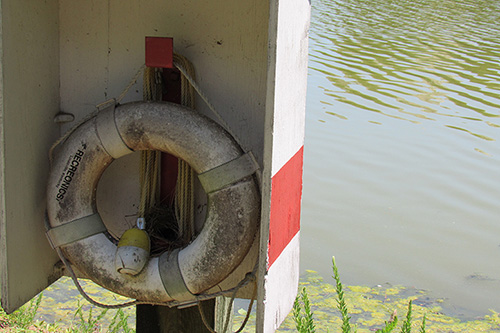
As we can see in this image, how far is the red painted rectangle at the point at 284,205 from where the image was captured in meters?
1.93

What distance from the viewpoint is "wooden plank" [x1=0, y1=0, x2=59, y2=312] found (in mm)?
2094

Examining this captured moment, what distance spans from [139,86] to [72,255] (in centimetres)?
57

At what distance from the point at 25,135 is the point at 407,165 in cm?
374

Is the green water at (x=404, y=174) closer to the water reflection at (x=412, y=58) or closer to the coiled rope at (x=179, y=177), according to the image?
the water reflection at (x=412, y=58)

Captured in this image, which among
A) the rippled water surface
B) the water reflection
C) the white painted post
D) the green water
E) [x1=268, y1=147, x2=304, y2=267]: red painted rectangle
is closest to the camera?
the white painted post

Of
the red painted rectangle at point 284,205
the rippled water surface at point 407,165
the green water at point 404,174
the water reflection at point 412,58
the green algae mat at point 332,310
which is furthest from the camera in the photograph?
the water reflection at point 412,58

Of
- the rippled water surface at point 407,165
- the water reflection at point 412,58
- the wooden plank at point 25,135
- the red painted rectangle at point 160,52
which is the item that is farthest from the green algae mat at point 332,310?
the water reflection at point 412,58

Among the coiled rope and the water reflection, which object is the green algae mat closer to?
the coiled rope

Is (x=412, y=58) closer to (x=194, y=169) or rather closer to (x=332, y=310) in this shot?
(x=332, y=310)

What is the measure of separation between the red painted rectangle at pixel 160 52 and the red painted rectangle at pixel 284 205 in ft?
1.54

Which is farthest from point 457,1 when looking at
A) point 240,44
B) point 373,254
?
point 240,44

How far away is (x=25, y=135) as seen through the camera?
220 cm

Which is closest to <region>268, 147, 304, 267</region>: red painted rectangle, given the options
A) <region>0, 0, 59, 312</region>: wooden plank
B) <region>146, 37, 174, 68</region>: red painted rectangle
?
<region>146, 37, 174, 68</region>: red painted rectangle

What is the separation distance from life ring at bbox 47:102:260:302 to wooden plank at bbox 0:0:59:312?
0.27 feet
